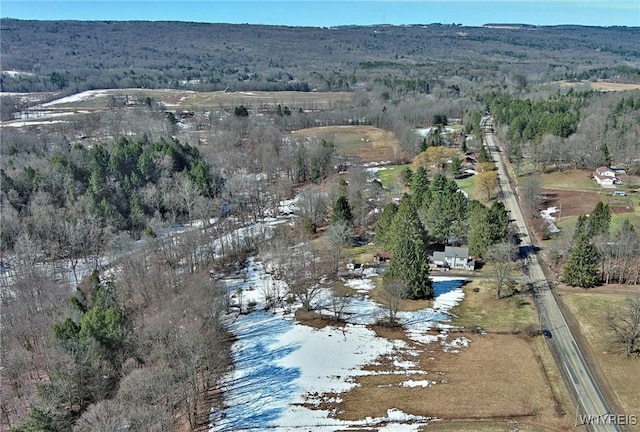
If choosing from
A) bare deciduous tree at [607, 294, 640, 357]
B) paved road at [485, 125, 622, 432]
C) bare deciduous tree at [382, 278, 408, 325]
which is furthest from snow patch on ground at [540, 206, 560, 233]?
bare deciduous tree at [382, 278, 408, 325]

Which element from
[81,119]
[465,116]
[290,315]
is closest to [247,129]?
[81,119]

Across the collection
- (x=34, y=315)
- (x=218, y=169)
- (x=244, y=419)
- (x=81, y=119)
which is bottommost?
(x=244, y=419)

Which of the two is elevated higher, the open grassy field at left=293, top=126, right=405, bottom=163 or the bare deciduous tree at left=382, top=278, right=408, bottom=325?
the open grassy field at left=293, top=126, right=405, bottom=163

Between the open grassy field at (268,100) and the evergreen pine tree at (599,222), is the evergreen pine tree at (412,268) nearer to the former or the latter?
the evergreen pine tree at (599,222)

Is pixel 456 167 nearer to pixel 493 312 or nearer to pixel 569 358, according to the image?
pixel 493 312

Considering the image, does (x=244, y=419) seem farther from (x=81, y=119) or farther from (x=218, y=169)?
(x=81, y=119)

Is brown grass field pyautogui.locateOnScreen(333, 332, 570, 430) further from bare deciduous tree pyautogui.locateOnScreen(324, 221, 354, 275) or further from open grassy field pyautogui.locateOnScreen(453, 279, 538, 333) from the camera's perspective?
bare deciduous tree pyautogui.locateOnScreen(324, 221, 354, 275)

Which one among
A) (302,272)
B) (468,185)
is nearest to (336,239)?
(302,272)
